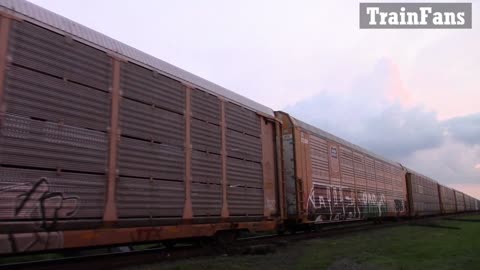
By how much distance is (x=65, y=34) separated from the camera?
273 inches

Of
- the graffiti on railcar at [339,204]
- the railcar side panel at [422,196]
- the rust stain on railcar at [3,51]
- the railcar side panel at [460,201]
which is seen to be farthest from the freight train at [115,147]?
the railcar side panel at [460,201]

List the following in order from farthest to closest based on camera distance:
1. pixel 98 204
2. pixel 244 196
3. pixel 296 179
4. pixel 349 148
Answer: pixel 349 148 < pixel 296 179 < pixel 244 196 < pixel 98 204

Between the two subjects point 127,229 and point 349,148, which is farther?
point 349,148

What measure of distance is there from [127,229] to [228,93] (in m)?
5.00

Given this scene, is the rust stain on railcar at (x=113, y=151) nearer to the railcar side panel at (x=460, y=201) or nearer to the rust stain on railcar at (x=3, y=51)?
the rust stain on railcar at (x=3, y=51)

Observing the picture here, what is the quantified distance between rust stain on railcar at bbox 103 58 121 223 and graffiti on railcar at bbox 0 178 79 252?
0.78 metres

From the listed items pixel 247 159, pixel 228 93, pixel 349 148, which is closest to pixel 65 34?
pixel 228 93

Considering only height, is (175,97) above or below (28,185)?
above

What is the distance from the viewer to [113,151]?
7.43 m

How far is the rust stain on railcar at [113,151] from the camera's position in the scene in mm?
7250

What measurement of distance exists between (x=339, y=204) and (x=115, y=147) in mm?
12071

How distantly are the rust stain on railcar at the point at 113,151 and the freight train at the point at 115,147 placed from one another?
0.02 meters

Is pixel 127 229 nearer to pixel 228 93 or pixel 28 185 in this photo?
pixel 28 185

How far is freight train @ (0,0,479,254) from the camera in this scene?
6031mm
